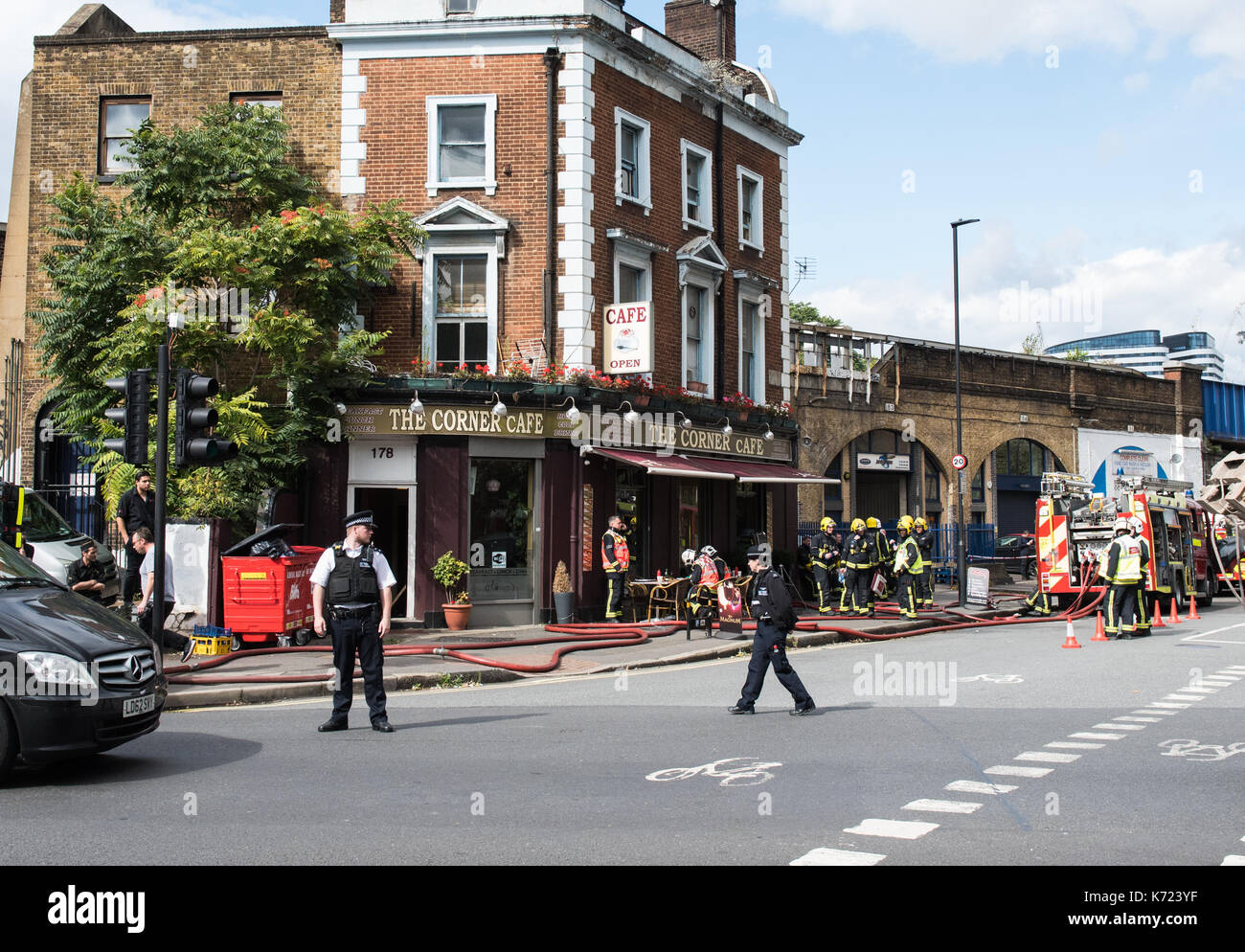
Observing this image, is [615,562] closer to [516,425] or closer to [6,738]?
[516,425]

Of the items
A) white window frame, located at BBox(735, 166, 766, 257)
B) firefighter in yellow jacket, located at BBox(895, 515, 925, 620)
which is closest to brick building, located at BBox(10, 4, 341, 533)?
white window frame, located at BBox(735, 166, 766, 257)

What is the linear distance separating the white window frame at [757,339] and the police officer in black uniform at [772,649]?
46.6ft

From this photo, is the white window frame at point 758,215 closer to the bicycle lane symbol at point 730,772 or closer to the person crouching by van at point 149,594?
the person crouching by van at point 149,594

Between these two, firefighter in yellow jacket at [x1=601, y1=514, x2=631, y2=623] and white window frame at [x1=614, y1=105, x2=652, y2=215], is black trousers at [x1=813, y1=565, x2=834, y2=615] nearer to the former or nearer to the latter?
firefighter in yellow jacket at [x1=601, y1=514, x2=631, y2=623]

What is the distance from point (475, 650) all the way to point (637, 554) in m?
7.07

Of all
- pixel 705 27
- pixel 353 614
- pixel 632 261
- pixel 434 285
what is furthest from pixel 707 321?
pixel 353 614

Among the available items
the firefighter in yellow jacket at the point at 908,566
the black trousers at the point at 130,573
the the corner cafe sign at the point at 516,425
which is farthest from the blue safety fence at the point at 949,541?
the black trousers at the point at 130,573

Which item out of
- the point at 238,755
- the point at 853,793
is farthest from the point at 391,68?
the point at 853,793

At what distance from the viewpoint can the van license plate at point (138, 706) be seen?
26.2ft

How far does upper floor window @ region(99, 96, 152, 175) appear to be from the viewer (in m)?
21.8

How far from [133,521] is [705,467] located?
10.2 metres

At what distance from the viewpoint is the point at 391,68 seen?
21.1 meters

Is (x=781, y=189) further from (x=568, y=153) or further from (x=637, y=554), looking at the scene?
(x=637, y=554)

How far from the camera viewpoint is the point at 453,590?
19.7 meters
